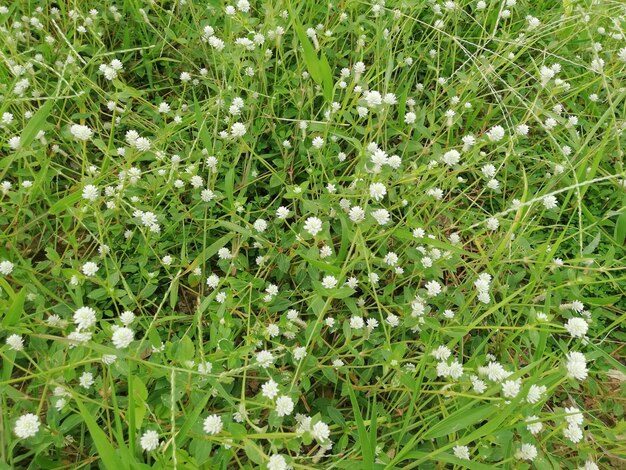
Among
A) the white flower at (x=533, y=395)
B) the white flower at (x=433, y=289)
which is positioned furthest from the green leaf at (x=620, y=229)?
the white flower at (x=533, y=395)

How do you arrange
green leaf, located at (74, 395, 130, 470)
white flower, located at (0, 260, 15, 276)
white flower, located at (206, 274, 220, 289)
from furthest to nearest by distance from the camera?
white flower, located at (206, 274, 220, 289), white flower, located at (0, 260, 15, 276), green leaf, located at (74, 395, 130, 470)

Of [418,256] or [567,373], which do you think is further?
[418,256]

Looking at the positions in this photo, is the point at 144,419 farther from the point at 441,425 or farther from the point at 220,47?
A: the point at 220,47

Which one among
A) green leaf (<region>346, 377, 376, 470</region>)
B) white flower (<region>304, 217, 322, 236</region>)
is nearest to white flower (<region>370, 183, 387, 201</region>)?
white flower (<region>304, 217, 322, 236</region>)

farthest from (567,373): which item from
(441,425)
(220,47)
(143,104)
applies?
(143,104)

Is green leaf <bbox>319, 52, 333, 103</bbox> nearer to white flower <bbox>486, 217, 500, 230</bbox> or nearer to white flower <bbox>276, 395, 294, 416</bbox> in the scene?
white flower <bbox>486, 217, 500, 230</bbox>

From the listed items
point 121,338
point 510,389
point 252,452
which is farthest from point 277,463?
point 510,389

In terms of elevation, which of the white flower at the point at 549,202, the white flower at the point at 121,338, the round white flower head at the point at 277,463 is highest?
the white flower at the point at 121,338

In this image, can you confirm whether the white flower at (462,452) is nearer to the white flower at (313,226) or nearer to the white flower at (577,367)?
the white flower at (577,367)
